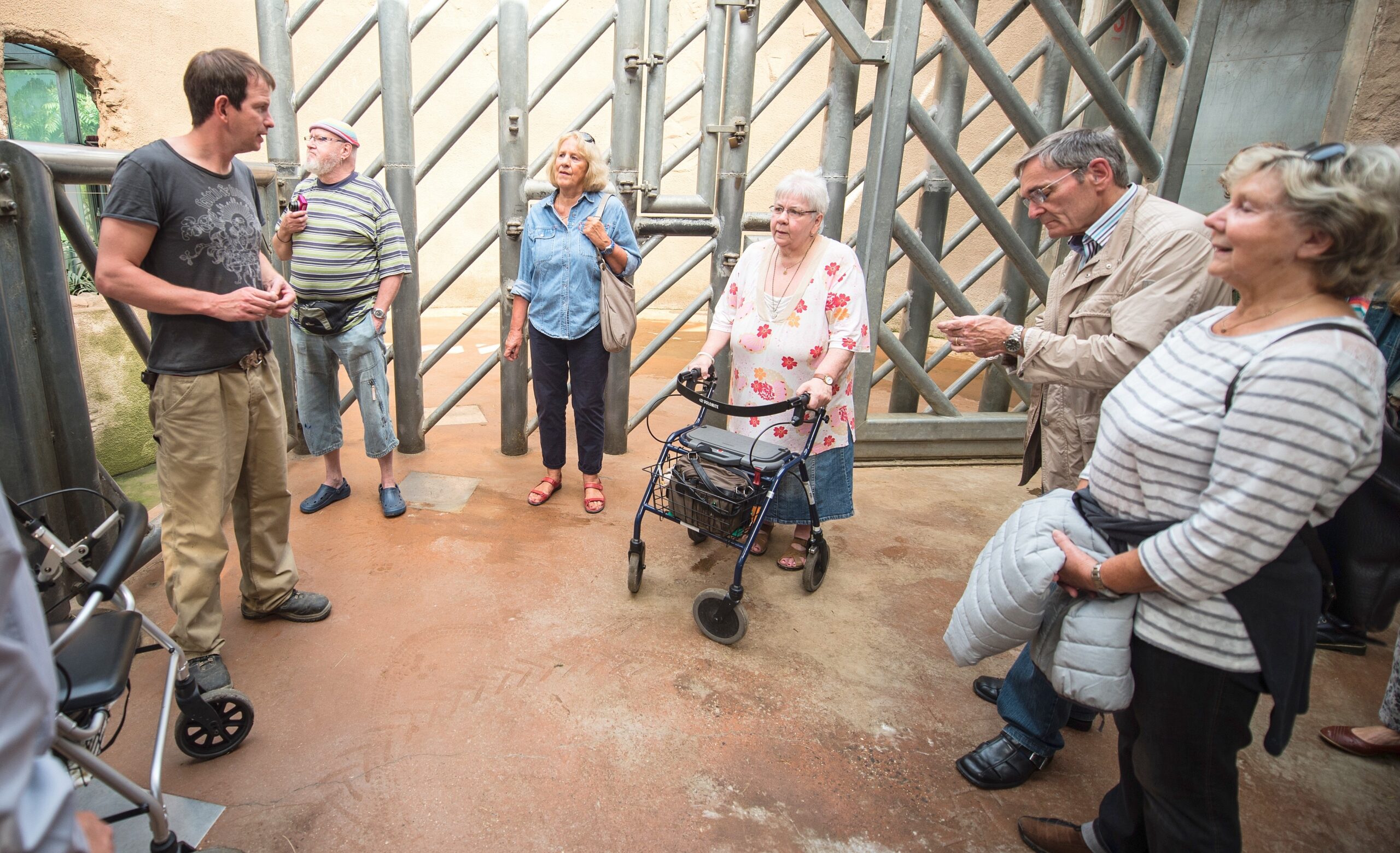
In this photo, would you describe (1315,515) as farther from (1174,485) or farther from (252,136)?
(252,136)

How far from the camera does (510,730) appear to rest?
2396 mm

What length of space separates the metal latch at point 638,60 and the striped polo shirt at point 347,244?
4.72 ft

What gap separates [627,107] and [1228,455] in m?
3.53

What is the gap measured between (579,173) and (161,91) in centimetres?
572

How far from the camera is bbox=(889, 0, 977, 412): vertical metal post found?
4.80m

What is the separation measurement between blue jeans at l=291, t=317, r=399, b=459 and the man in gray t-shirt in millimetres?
932

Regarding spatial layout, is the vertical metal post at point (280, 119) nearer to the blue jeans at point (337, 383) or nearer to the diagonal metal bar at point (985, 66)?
the blue jeans at point (337, 383)

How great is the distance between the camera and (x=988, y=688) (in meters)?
2.69

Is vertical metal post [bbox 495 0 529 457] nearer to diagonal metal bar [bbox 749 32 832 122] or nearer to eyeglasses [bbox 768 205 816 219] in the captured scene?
diagonal metal bar [bbox 749 32 832 122]

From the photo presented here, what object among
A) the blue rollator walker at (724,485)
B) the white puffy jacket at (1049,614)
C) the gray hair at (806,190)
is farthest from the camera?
the gray hair at (806,190)

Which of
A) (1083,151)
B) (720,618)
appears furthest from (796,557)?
(1083,151)

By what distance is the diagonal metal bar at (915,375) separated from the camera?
4.74m

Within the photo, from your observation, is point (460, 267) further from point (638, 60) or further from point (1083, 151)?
point (1083, 151)

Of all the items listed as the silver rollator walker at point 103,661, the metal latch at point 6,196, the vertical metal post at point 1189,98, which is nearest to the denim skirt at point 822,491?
the silver rollator walker at point 103,661
